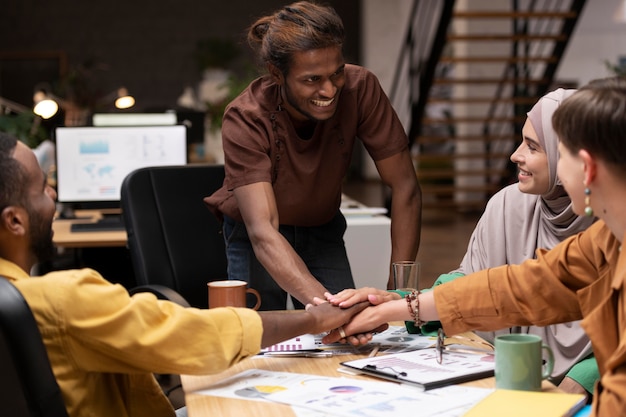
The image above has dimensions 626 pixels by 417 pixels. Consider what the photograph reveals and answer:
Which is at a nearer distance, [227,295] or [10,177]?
[10,177]

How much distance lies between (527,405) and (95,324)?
750mm

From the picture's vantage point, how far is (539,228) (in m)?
2.47

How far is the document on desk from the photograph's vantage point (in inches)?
60.1

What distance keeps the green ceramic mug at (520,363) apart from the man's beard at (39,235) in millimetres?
869

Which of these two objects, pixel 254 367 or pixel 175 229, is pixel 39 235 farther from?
pixel 175 229

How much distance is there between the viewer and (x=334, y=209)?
2953mm

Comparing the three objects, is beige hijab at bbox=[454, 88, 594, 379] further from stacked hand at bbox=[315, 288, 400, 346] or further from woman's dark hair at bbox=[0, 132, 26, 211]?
woman's dark hair at bbox=[0, 132, 26, 211]

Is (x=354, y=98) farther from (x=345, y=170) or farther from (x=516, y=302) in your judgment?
(x=516, y=302)

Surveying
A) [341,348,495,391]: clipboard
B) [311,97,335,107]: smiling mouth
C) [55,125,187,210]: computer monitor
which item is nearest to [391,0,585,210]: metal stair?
[55,125,187,210]: computer monitor

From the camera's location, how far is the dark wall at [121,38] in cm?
1616

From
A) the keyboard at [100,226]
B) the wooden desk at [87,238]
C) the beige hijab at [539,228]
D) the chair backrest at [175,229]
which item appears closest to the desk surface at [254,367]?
the beige hijab at [539,228]

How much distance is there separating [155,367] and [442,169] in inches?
416

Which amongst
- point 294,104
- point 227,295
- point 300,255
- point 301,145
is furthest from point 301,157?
point 227,295

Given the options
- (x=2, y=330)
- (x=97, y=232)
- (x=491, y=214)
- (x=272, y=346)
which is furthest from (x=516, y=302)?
(x=97, y=232)
